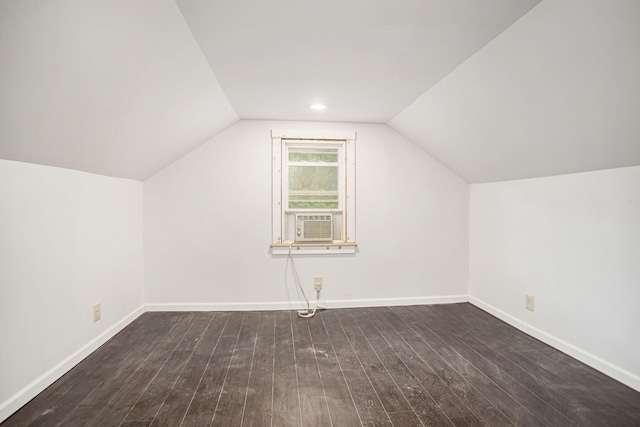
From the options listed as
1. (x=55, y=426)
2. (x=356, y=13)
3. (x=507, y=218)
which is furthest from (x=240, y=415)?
(x=507, y=218)

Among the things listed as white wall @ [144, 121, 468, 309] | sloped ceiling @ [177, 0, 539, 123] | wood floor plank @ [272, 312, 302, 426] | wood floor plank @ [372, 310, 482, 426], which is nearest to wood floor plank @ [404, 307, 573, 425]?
wood floor plank @ [372, 310, 482, 426]

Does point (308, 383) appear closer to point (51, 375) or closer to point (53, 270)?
point (51, 375)

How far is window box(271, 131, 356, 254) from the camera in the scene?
3996 millimetres

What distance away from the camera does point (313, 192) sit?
4.16 m

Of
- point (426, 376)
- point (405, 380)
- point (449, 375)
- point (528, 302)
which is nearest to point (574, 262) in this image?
point (528, 302)

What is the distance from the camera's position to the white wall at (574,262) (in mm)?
2363

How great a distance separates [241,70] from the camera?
2609 millimetres

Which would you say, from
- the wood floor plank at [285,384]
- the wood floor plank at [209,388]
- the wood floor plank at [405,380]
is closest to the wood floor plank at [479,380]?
the wood floor plank at [405,380]

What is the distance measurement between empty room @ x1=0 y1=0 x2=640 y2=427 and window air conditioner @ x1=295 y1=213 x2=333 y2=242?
0.02 m

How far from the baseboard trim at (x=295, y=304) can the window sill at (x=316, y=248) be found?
54cm

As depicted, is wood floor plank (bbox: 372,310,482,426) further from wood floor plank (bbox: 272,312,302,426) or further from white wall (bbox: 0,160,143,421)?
white wall (bbox: 0,160,143,421)

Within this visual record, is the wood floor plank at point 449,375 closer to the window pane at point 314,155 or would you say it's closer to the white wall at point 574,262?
the white wall at point 574,262

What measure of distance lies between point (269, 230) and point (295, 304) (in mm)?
857

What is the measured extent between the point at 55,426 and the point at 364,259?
2.95 meters
